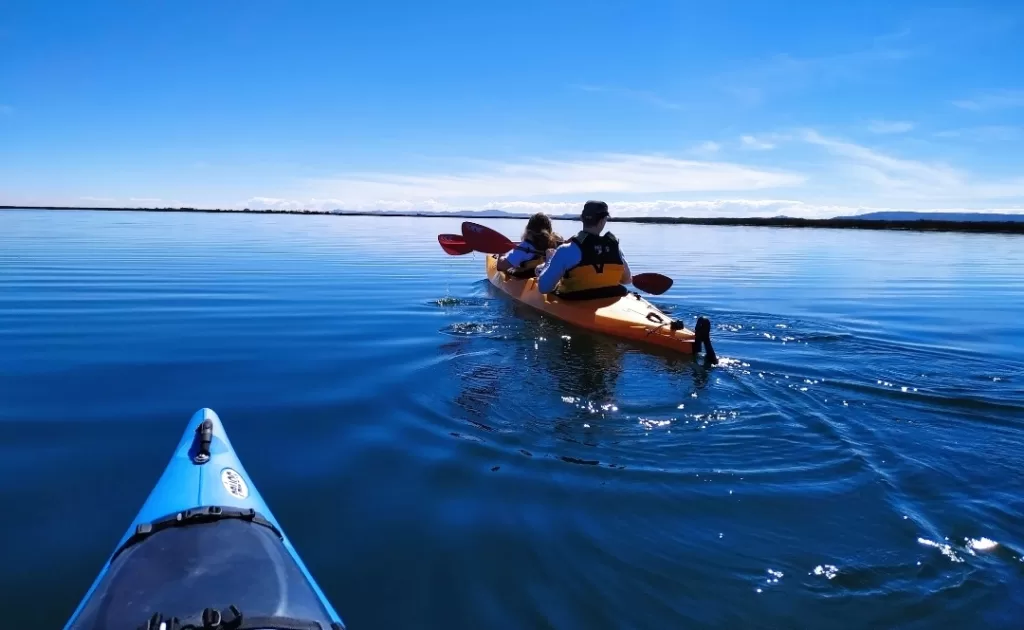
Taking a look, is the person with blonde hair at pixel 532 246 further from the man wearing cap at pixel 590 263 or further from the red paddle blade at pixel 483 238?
the man wearing cap at pixel 590 263

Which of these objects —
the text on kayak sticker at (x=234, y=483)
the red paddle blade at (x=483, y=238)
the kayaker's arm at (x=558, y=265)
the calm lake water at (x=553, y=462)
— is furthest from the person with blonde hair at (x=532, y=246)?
the text on kayak sticker at (x=234, y=483)

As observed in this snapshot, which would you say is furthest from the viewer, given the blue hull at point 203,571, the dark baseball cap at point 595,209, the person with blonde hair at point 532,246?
the person with blonde hair at point 532,246

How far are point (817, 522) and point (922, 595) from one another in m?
0.68

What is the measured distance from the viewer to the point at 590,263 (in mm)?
8859

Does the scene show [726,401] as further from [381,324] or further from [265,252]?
[265,252]

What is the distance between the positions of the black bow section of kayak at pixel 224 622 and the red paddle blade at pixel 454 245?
11247mm

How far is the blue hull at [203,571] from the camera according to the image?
1.92 m

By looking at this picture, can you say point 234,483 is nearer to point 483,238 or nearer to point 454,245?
point 483,238

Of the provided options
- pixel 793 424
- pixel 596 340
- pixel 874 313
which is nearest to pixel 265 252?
pixel 596 340

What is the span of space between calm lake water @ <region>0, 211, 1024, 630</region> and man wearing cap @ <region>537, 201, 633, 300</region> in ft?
2.42

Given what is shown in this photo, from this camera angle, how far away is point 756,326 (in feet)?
30.0

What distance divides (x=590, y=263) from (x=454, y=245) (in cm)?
537

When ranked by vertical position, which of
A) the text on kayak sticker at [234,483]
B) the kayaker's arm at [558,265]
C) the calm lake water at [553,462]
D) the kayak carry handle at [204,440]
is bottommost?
the calm lake water at [553,462]

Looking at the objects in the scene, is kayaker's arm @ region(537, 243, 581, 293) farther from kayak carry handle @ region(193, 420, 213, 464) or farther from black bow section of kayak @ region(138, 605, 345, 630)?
black bow section of kayak @ region(138, 605, 345, 630)
